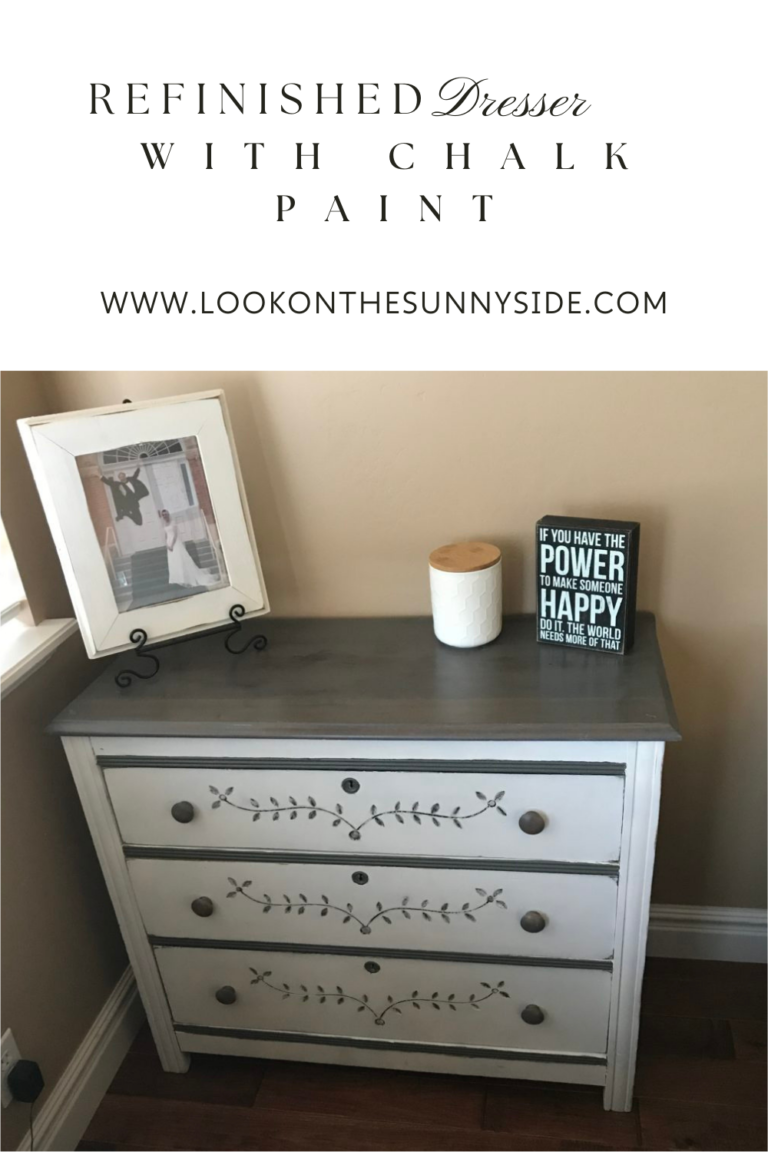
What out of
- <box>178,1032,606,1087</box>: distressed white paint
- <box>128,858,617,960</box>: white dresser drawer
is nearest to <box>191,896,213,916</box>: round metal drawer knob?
<box>128,858,617,960</box>: white dresser drawer

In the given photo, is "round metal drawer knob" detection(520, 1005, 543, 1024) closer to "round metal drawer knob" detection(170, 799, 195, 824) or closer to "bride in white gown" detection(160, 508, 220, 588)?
"round metal drawer knob" detection(170, 799, 195, 824)

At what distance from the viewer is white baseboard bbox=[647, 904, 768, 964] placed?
1758 millimetres

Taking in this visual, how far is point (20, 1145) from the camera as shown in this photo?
4.66 feet

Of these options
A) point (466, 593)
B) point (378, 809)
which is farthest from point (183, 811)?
point (466, 593)

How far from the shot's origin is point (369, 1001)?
4.97 feet

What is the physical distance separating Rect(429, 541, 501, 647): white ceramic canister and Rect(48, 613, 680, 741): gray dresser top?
3 cm
